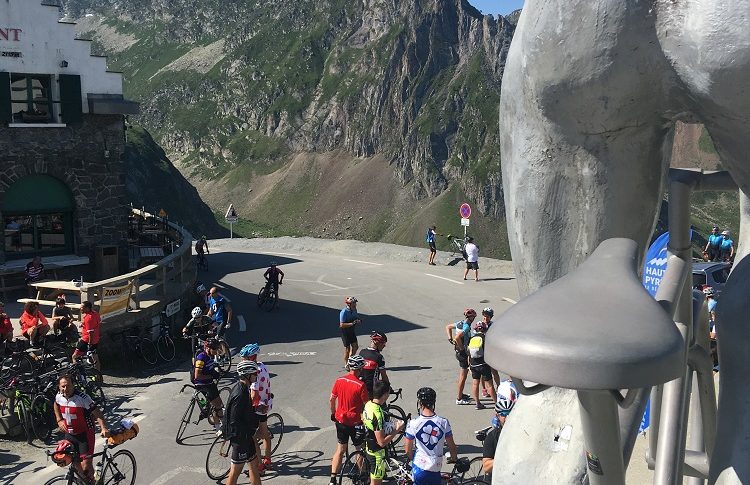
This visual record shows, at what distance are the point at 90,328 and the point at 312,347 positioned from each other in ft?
17.2

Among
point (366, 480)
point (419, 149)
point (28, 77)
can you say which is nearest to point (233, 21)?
point (419, 149)

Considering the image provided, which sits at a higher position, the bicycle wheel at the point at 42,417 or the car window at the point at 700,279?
the car window at the point at 700,279

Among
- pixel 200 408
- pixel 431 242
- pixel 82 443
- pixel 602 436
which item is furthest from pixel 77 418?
pixel 431 242

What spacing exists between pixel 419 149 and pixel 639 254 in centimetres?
12397

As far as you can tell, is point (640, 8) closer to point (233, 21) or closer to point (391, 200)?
point (391, 200)

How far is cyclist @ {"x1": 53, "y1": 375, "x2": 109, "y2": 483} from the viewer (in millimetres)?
9312

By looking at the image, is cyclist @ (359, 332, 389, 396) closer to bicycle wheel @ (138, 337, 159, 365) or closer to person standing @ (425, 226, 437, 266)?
bicycle wheel @ (138, 337, 159, 365)

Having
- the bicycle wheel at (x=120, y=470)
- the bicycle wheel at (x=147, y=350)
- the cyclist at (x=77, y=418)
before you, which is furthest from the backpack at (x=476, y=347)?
the bicycle wheel at (x=147, y=350)

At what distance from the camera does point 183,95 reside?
165 metres

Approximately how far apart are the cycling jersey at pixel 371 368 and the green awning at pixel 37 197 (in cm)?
1223

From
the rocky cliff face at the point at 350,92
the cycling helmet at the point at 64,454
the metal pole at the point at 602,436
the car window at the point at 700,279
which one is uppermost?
the rocky cliff face at the point at 350,92

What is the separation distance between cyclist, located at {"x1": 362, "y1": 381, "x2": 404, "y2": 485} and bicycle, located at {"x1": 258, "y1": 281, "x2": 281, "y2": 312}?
12.5 m

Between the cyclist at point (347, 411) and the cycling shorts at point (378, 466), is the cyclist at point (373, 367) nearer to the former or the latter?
the cyclist at point (347, 411)

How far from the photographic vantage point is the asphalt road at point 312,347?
36.1ft
